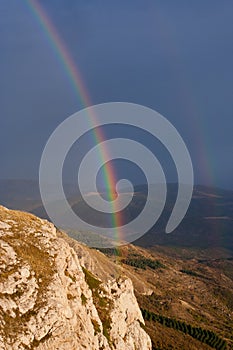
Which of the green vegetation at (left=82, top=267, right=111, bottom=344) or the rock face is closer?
the rock face

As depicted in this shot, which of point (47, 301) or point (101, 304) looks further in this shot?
point (101, 304)

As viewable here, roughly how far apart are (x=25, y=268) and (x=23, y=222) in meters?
15.2

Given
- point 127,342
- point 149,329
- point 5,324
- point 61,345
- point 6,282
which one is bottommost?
point 149,329

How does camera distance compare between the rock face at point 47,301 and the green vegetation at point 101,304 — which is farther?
the green vegetation at point 101,304

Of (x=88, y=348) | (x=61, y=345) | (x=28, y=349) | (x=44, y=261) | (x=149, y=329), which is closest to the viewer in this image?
(x=28, y=349)

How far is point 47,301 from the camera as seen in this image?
173 feet

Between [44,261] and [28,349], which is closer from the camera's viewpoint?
[28,349]

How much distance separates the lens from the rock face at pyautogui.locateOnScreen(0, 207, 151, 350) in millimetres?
49000

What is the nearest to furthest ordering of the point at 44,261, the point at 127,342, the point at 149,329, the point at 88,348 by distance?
the point at 88,348 → the point at 44,261 → the point at 127,342 → the point at 149,329

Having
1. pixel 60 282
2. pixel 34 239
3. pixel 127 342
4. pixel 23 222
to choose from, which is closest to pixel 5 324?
pixel 60 282

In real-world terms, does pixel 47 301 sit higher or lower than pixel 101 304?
higher

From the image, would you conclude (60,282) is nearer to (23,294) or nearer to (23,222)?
(23,294)

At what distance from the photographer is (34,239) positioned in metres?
64.1

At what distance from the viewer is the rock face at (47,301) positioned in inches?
1929
